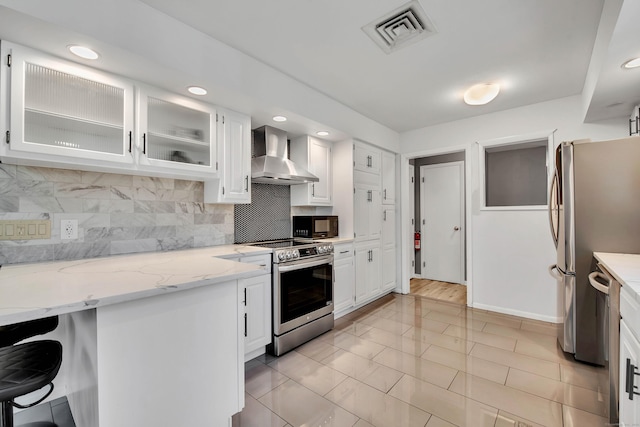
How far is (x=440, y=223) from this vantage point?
489 centimetres

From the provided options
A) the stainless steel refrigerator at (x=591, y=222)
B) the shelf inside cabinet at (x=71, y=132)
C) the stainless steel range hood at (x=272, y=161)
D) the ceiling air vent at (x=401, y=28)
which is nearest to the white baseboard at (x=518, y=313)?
the stainless steel refrigerator at (x=591, y=222)

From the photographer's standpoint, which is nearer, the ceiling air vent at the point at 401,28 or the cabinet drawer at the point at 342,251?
the ceiling air vent at the point at 401,28

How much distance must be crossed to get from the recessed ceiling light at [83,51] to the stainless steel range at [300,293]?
69.0 inches

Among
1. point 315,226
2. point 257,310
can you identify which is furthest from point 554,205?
point 257,310

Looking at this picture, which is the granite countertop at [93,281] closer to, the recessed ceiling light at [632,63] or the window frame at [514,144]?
the recessed ceiling light at [632,63]

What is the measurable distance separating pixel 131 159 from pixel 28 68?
65cm

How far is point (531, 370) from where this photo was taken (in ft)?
7.02

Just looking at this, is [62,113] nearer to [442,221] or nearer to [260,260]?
[260,260]

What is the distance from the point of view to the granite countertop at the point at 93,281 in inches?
36.5

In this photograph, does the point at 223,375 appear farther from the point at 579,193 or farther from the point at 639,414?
the point at 579,193

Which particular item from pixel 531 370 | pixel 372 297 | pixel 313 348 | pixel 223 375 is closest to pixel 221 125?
pixel 223 375

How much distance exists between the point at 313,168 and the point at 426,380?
234cm

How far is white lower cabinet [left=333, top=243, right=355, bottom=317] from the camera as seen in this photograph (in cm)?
311

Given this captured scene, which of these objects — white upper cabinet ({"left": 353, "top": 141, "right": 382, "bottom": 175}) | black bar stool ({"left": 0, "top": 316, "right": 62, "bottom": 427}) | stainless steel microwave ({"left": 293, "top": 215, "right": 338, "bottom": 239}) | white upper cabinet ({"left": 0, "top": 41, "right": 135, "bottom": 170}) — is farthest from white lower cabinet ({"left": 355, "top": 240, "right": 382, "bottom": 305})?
black bar stool ({"left": 0, "top": 316, "right": 62, "bottom": 427})
